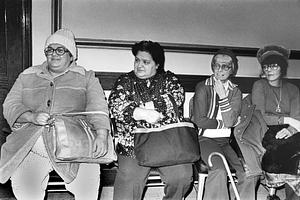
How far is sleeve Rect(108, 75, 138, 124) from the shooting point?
9.52 ft

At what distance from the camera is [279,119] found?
3.18 metres

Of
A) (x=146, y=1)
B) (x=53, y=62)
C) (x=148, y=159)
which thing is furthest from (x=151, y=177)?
(x=146, y=1)

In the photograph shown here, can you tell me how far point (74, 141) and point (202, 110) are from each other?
1.02 meters

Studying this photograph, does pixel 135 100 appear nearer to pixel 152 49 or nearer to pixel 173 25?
pixel 152 49

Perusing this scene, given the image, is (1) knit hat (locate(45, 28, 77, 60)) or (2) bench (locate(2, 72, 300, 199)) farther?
(2) bench (locate(2, 72, 300, 199))

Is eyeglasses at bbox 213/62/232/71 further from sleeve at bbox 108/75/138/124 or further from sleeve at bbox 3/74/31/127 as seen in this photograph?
sleeve at bbox 3/74/31/127

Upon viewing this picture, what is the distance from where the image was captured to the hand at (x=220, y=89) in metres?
3.19

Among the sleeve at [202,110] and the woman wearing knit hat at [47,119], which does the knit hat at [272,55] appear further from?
the woman wearing knit hat at [47,119]

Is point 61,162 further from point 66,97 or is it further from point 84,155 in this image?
point 66,97

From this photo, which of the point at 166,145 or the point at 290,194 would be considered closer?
the point at 166,145

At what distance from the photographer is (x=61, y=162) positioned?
264cm

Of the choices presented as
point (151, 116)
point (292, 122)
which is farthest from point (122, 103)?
point (292, 122)

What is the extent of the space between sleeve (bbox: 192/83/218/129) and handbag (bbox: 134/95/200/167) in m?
0.30

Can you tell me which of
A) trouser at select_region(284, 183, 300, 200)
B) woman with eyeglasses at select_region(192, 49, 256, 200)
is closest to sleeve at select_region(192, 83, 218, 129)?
woman with eyeglasses at select_region(192, 49, 256, 200)
